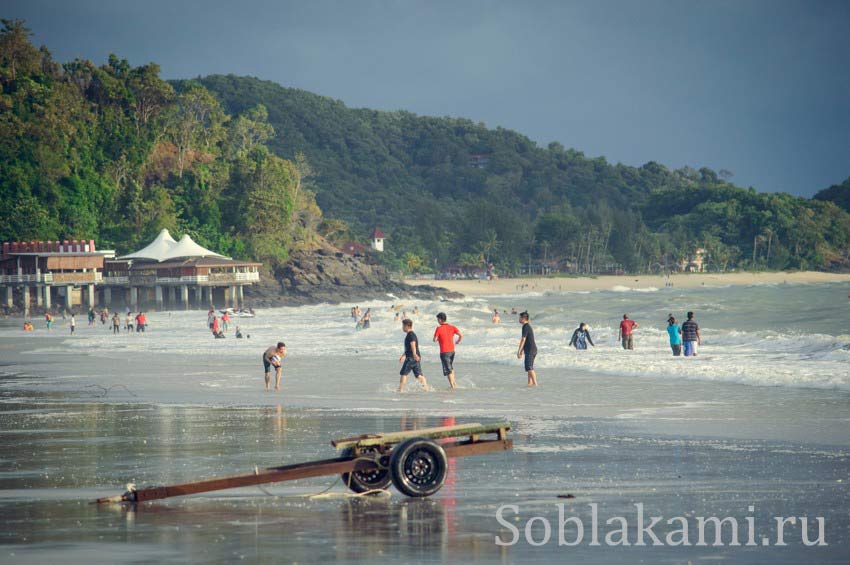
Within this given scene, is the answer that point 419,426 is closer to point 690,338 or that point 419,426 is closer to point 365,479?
point 365,479

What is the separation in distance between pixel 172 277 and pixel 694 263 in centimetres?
11638

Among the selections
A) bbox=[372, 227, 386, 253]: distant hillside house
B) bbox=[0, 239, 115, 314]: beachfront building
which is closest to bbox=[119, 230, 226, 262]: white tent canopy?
bbox=[0, 239, 115, 314]: beachfront building

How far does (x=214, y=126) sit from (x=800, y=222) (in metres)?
113

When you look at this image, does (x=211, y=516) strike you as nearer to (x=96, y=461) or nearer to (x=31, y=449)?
(x=96, y=461)

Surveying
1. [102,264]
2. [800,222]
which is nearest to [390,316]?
[102,264]

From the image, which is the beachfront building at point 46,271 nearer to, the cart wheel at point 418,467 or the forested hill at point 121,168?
the forested hill at point 121,168

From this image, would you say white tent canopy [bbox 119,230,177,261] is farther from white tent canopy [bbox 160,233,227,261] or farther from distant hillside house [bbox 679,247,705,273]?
distant hillside house [bbox 679,247,705,273]

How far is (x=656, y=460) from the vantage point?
40.0 ft

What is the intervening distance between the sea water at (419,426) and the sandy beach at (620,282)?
374 ft

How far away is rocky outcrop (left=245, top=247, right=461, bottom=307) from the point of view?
4309 inches

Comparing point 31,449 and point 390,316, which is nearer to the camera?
point 31,449

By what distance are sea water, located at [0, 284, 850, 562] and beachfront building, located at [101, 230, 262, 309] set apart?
69128mm

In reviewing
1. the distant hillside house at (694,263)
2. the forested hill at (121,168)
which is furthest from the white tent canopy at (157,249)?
the distant hillside house at (694,263)

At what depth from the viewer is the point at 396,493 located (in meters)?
10.6
